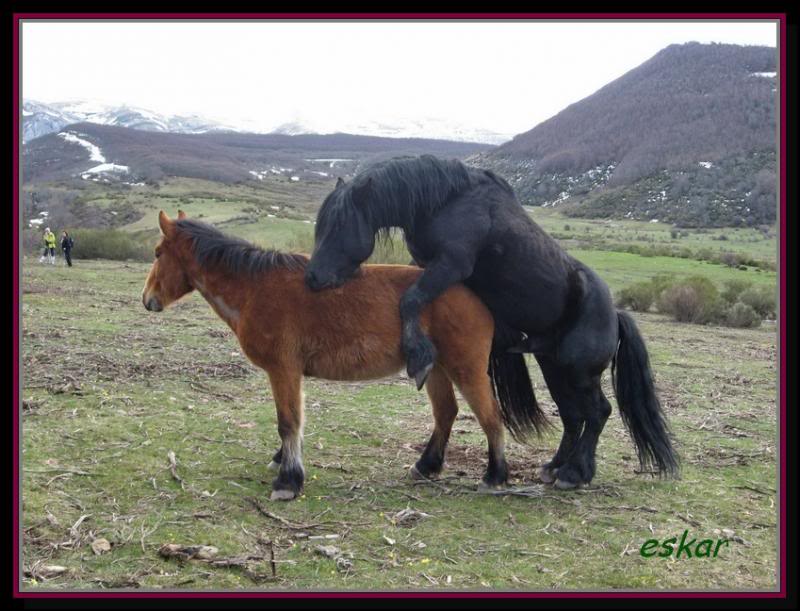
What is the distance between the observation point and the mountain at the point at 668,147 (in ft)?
184

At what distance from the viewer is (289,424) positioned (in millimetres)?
5625

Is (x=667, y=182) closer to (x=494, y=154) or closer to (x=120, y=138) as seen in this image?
(x=494, y=154)

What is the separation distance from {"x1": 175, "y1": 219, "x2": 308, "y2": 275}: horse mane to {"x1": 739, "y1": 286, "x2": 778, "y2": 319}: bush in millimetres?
20620

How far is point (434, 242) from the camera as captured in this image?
537 centimetres

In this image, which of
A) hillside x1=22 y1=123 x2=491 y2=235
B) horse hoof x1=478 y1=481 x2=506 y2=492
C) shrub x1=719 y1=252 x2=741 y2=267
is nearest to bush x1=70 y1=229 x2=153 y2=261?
hillside x1=22 y1=123 x2=491 y2=235

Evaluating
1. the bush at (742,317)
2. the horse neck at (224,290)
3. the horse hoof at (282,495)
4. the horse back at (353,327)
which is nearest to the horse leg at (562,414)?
the horse back at (353,327)

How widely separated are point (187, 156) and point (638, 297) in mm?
85274

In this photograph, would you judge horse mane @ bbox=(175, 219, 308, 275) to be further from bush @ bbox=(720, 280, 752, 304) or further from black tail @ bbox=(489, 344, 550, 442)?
bush @ bbox=(720, 280, 752, 304)

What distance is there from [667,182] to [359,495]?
6231cm

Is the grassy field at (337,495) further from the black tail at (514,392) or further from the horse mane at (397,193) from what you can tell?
the horse mane at (397,193)

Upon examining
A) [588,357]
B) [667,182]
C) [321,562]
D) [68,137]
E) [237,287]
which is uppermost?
[68,137]

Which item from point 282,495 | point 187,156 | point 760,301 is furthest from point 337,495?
point 187,156

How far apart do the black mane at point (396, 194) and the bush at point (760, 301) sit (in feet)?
66.5

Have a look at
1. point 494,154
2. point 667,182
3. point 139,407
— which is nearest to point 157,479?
point 139,407
